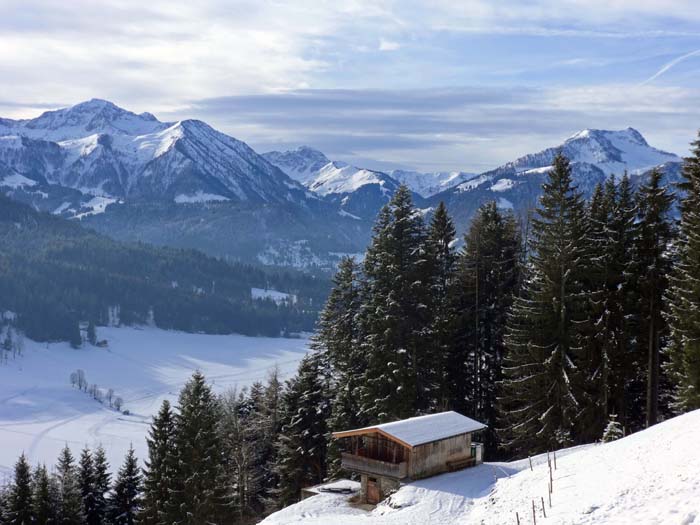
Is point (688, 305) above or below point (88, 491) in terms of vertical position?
above

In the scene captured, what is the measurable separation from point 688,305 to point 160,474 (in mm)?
31192

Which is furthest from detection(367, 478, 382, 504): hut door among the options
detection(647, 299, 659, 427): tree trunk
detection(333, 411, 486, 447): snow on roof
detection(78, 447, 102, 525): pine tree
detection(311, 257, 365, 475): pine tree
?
detection(78, 447, 102, 525): pine tree

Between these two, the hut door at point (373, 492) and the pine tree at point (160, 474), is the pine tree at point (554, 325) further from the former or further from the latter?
the pine tree at point (160, 474)

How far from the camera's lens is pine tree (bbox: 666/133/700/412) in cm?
3062

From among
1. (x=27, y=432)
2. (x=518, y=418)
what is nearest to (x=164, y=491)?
(x=518, y=418)

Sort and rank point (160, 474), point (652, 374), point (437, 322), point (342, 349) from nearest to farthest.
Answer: point (652, 374) → point (437, 322) → point (160, 474) → point (342, 349)

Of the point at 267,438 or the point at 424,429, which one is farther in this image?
the point at 267,438

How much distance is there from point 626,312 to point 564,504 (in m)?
16.5

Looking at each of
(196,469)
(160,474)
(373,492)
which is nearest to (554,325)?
(373,492)

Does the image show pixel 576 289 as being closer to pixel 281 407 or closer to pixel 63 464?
pixel 281 407

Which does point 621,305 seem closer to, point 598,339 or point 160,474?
point 598,339

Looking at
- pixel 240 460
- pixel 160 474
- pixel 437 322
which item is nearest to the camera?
pixel 437 322

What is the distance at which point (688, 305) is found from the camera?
3092 cm

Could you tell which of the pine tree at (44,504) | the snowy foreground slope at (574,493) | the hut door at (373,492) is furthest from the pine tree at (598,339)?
the pine tree at (44,504)
